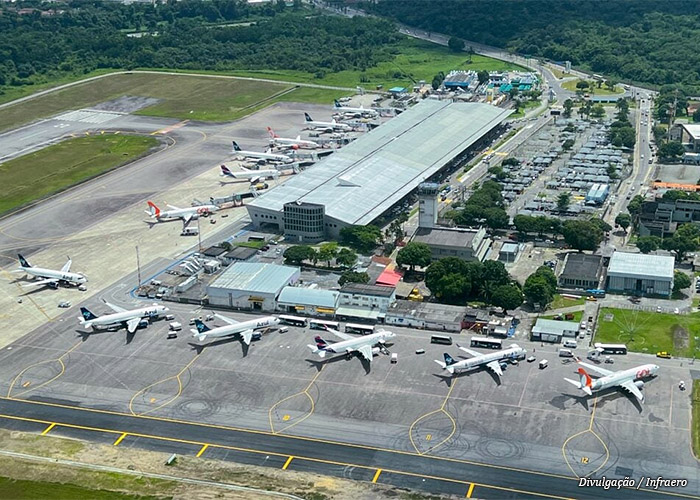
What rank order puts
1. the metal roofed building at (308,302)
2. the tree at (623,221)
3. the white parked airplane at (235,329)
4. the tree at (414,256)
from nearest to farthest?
the white parked airplane at (235,329) < the metal roofed building at (308,302) < the tree at (414,256) < the tree at (623,221)

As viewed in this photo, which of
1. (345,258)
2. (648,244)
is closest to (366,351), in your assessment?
(345,258)

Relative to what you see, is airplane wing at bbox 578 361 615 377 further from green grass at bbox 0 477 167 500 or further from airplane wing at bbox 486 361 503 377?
green grass at bbox 0 477 167 500

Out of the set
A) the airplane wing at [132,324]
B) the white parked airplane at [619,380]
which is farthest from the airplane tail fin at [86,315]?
the white parked airplane at [619,380]

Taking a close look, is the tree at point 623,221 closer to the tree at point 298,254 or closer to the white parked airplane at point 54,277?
the tree at point 298,254

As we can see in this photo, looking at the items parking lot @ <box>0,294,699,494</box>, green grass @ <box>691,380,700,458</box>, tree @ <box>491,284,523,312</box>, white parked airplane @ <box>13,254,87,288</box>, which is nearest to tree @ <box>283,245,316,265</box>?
parking lot @ <box>0,294,699,494</box>

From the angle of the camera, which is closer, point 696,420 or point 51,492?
point 51,492

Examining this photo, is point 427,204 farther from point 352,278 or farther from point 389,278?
point 352,278

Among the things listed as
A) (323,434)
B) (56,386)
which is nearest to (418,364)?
(323,434)
